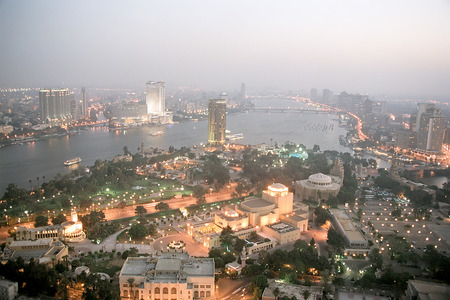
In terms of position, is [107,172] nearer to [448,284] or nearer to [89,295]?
[89,295]

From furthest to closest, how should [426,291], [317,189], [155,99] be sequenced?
[155,99], [317,189], [426,291]

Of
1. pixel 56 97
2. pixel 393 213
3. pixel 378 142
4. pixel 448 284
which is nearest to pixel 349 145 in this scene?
pixel 378 142

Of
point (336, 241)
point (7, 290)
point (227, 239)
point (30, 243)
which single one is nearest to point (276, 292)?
point (227, 239)

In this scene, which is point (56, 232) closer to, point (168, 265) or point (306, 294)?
point (168, 265)

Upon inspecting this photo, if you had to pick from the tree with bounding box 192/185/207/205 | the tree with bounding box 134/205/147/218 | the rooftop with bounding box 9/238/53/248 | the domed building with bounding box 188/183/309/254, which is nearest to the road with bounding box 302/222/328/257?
the domed building with bounding box 188/183/309/254

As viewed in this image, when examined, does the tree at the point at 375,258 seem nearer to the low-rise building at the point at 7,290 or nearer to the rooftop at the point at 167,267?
the rooftop at the point at 167,267

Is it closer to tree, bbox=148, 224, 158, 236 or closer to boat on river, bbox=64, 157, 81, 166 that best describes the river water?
boat on river, bbox=64, 157, 81, 166

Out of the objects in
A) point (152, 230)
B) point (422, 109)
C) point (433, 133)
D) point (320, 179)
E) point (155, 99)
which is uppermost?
point (422, 109)
